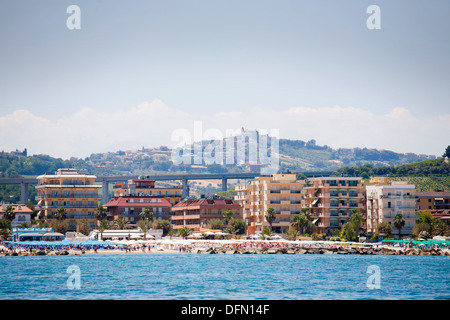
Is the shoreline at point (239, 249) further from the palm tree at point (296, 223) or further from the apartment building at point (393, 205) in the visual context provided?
the apartment building at point (393, 205)

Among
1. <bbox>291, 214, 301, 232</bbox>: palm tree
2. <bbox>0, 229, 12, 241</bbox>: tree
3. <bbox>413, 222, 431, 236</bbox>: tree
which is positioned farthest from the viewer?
<bbox>291, 214, 301, 232</bbox>: palm tree

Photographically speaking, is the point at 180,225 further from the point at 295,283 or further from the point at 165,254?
the point at 295,283

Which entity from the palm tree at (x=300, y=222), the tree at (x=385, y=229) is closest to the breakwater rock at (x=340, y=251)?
the tree at (x=385, y=229)

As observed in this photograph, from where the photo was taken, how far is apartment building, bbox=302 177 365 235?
441ft

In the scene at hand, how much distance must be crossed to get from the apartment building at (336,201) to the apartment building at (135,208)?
33281mm

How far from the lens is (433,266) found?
88.3 metres

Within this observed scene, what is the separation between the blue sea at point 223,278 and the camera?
56562 mm

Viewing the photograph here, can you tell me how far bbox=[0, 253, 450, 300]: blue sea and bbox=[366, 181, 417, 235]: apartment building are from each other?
24.3 meters

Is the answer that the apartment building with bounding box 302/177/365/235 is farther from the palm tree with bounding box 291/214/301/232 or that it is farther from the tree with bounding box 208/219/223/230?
the tree with bounding box 208/219/223/230

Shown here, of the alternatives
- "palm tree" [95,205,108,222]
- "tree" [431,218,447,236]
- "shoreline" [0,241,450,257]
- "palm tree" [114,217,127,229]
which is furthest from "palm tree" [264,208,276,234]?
"palm tree" [95,205,108,222]

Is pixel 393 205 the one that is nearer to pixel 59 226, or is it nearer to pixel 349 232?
pixel 349 232

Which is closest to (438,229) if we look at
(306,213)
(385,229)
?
(385,229)
